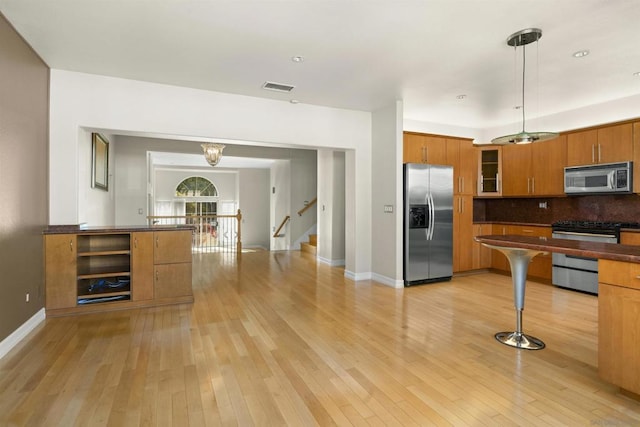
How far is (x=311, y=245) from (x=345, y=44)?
594cm

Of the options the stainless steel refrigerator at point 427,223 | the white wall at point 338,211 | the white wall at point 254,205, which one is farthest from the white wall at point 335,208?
the white wall at point 254,205

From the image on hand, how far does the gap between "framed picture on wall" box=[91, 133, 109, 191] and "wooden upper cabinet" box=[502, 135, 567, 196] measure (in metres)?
6.78

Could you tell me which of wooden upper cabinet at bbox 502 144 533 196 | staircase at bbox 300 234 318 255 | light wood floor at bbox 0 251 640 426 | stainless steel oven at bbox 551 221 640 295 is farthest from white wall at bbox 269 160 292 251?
stainless steel oven at bbox 551 221 640 295

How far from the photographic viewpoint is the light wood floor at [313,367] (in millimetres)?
1911

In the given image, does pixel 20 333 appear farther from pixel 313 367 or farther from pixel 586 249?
pixel 586 249

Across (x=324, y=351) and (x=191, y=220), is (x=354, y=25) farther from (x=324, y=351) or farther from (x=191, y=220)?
(x=191, y=220)

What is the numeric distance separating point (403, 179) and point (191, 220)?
9452 millimetres

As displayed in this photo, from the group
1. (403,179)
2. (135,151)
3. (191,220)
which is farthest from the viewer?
(191,220)

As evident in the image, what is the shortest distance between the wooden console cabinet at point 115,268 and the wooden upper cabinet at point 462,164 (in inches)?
172

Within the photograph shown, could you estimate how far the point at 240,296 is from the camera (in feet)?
14.6

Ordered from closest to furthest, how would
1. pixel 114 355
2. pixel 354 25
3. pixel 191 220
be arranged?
pixel 114 355
pixel 354 25
pixel 191 220

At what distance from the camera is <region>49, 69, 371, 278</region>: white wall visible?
3736 millimetres

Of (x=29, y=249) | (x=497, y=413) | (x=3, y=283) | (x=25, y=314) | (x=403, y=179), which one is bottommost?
(x=497, y=413)

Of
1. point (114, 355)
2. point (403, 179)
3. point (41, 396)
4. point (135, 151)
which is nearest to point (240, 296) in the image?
point (114, 355)
